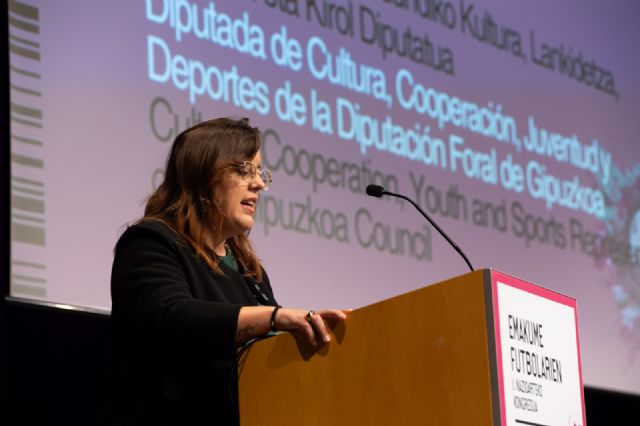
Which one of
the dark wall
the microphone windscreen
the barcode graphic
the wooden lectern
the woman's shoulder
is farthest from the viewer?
Answer: the dark wall

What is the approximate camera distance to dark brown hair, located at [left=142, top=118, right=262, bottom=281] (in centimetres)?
236

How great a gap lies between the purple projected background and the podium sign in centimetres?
186

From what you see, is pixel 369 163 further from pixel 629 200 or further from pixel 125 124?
pixel 629 200

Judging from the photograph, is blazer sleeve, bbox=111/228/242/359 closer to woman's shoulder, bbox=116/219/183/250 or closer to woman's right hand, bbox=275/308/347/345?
woman's shoulder, bbox=116/219/183/250

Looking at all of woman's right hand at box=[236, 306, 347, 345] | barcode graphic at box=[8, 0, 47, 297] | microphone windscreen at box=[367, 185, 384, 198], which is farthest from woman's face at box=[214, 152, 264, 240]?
barcode graphic at box=[8, 0, 47, 297]

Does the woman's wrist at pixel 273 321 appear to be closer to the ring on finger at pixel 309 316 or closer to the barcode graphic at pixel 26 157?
the ring on finger at pixel 309 316

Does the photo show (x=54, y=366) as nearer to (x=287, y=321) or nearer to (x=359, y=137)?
(x=359, y=137)

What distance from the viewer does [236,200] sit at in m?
2.39

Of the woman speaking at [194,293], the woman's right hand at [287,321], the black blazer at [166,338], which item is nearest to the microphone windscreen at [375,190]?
the woman speaking at [194,293]

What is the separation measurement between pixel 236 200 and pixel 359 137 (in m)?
2.13

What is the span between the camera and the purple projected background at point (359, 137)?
353cm

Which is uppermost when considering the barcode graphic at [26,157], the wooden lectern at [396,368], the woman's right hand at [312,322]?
the barcode graphic at [26,157]

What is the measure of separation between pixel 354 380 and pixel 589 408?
3958 millimetres

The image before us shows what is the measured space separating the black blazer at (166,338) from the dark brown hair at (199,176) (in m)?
0.08
